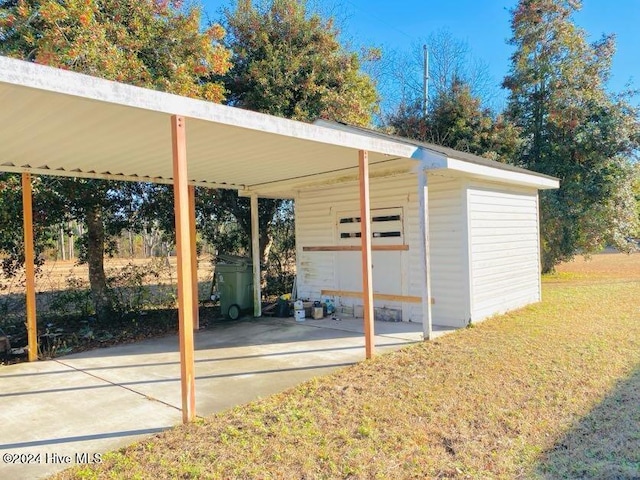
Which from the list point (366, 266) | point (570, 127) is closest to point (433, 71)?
point (570, 127)

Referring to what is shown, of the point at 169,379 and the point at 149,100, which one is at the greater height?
the point at 149,100

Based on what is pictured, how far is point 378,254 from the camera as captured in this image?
7.47 metres

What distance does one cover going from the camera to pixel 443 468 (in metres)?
2.68

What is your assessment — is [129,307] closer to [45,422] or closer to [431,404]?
[45,422]

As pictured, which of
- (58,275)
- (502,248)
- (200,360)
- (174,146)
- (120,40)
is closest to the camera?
(174,146)

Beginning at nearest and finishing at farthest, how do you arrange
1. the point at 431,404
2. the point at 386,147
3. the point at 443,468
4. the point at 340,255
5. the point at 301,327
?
the point at 443,468 → the point at 431,404 → the point at 386,147 → the point at 301,327 → the point at 340,255

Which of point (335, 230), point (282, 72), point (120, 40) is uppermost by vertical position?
point (282, 72)

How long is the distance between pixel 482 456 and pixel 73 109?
3.63 m

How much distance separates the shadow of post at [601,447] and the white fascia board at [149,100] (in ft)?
10.2

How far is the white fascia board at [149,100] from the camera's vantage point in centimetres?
248

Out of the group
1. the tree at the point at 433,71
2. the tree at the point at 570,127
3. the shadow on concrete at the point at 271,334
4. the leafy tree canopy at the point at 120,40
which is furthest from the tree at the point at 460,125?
the leafy tree canopy at the point at 120,40

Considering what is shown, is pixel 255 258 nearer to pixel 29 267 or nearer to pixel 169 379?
pixel 29 267

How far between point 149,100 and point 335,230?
526 cm

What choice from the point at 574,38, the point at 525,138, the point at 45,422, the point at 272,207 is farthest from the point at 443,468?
the point at 574,38
